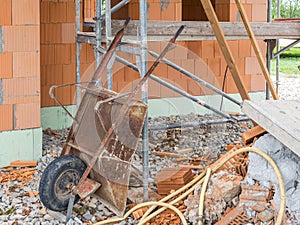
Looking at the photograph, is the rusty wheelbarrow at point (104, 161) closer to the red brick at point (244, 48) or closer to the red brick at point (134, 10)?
the red brick at point (134, 10)

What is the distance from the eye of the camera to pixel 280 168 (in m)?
3.58

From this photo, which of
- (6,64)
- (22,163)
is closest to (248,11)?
(6,64)

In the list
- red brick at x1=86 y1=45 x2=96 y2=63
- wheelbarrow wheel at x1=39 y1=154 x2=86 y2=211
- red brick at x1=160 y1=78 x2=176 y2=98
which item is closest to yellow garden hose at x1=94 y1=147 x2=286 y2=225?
wheelbarrow wheel at x1=39 y1=154 x2=86 y2=211

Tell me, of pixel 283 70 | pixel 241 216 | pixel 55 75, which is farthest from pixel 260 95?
pixel 283 70

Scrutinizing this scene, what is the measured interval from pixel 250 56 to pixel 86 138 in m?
4.81

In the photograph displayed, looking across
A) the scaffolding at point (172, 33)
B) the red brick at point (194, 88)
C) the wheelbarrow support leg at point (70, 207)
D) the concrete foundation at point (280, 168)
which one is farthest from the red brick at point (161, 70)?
the concrete foundation at point (280, 168)

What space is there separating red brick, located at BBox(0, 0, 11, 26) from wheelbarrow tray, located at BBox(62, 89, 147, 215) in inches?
62.2

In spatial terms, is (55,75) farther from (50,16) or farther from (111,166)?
(111,166)

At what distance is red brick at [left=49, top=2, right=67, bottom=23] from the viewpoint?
24.0 feet

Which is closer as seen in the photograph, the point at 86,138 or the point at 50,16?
the point at 86,138

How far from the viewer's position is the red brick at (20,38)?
5.74 metres

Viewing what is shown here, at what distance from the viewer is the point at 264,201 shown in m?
3.62

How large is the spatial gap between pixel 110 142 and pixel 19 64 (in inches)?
74.4

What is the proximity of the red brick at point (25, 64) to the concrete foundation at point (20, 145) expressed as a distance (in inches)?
24.9
